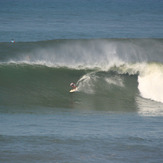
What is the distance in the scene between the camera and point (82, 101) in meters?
15.7

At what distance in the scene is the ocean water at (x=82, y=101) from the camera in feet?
32.5

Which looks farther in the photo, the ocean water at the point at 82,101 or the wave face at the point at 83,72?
the wave face at the point at 83,72

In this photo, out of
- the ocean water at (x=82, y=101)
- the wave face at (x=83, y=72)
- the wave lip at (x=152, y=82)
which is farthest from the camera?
the wave lip at (x=152, y=82)

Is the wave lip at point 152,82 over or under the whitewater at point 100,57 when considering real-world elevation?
under

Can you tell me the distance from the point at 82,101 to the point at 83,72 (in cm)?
406

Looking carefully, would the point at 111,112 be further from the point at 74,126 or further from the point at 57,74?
the point at 57,74

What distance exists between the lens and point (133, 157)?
957 centimetres

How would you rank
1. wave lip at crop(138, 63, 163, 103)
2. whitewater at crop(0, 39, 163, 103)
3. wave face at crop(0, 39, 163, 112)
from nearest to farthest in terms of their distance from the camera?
wave face at crop(0, 39, 163, 112) < wave lip at crop(138, 63, 163, 103) < whitewater at crop(0, 39, 163, 103)

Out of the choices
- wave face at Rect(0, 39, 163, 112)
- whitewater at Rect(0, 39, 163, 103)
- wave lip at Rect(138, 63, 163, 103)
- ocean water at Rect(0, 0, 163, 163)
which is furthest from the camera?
whitewater at Rect(0, 39, 163, 103)

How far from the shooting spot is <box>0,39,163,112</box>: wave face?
16.4m

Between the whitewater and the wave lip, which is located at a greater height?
the whitewater

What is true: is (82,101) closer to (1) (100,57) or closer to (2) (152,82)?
(2) (152,82)

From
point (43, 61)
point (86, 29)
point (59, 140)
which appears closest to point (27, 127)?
point (59, 140)

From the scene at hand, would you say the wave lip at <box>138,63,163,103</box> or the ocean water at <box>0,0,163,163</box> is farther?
the wave lip at <box>138,63,163,103</box>
